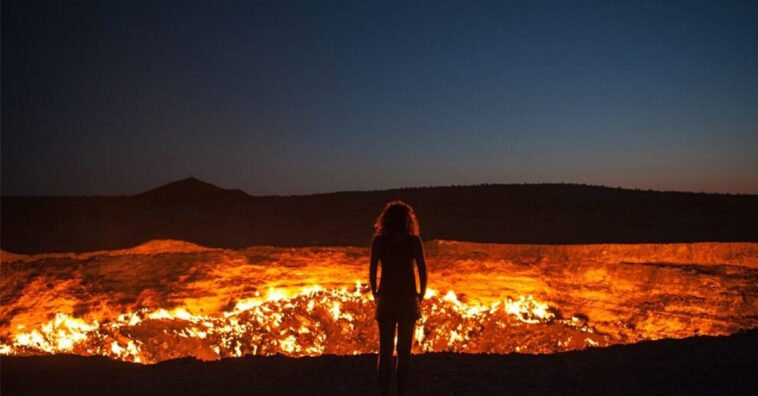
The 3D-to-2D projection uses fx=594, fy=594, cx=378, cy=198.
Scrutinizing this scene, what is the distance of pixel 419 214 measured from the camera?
68.1 ft

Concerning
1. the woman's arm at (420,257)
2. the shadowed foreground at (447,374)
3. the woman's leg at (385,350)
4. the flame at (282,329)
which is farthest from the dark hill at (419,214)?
the woman's arm at (420,257)

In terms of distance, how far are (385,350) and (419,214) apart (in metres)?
16.3

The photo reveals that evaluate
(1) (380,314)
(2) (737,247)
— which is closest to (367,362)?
(1) (380,314)

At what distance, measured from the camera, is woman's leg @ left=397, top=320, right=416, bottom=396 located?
444cm

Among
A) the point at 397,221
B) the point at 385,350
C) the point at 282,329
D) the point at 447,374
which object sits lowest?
the point at 282,329

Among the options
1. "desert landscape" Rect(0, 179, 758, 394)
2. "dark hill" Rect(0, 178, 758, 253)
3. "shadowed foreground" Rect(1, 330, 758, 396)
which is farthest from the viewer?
"dark hill" Rect(0, 178, 758, 253)

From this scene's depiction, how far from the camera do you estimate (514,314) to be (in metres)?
10.8

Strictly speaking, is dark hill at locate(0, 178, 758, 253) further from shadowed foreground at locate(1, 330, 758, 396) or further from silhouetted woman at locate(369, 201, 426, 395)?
silhouetted woman at locate(369, 201, 426, 395)

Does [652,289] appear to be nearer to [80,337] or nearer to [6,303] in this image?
[80,337]

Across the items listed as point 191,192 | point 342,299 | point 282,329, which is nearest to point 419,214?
point 342,299

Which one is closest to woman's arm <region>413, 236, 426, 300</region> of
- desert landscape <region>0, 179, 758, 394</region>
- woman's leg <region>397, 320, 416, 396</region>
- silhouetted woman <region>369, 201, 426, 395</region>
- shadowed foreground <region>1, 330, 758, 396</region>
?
silhouetted woman <region>369, 201, 426, 395</region>

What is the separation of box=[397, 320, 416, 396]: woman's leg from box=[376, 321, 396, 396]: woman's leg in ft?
0.20

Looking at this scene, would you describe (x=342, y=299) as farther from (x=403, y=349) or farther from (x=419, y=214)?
(x=419, y=214)

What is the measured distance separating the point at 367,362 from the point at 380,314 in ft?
5.14
